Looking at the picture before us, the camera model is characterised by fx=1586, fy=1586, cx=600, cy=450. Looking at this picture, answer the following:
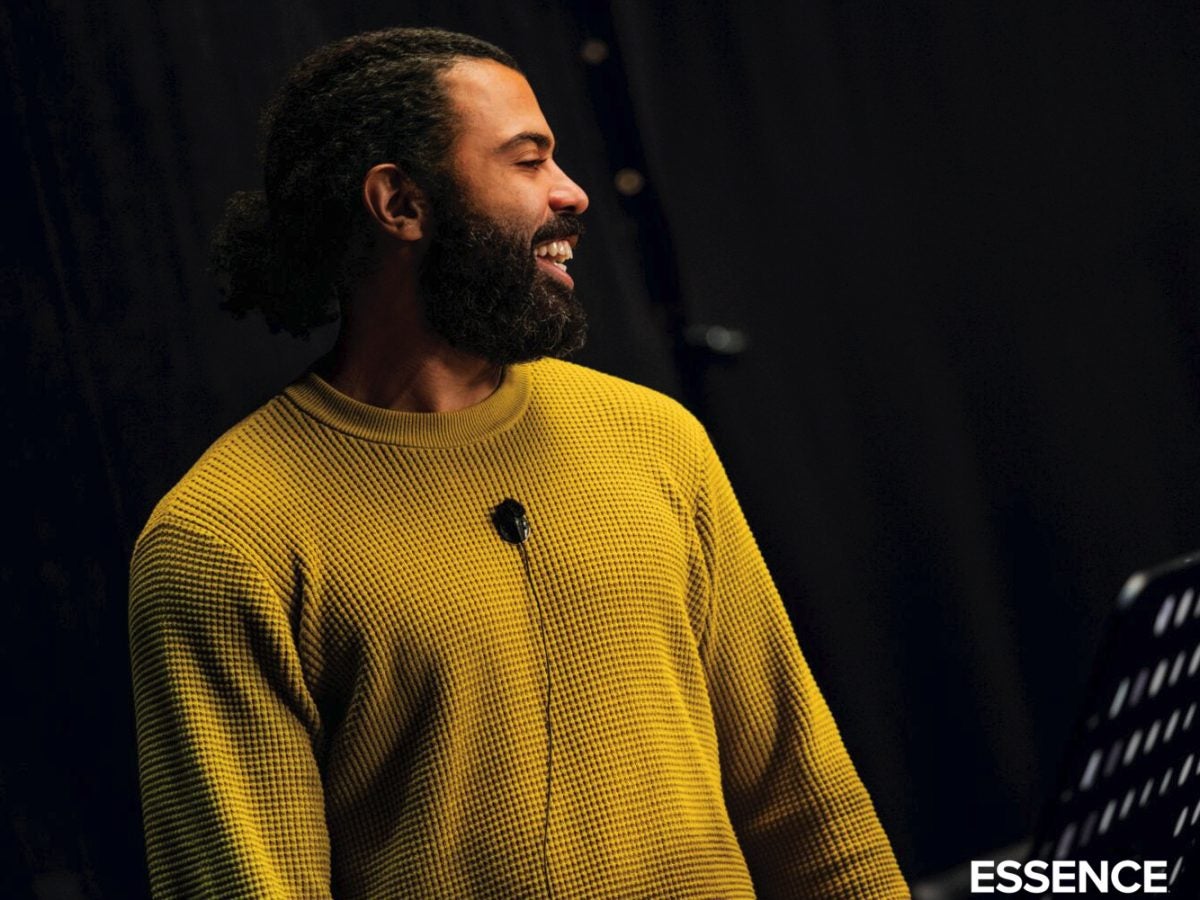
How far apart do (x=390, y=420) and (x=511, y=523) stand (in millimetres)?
181

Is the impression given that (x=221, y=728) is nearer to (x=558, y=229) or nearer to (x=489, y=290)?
A: (x=489, y=290)

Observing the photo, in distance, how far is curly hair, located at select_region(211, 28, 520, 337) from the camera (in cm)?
185

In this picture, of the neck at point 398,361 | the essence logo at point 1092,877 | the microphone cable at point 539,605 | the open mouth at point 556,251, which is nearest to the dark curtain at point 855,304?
the neck at point 398,361

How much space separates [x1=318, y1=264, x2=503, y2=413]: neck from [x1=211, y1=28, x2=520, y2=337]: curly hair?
0.05 m

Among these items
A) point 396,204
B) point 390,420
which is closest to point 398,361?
point 390,420

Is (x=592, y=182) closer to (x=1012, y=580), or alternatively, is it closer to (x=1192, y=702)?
(x=1012, y=580)

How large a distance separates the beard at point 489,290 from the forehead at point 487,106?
8 cm

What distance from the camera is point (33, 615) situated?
6.51 ft

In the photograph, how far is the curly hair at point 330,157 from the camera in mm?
1846

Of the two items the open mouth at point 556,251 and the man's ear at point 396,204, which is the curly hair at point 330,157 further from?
the open mouth at point 556,251

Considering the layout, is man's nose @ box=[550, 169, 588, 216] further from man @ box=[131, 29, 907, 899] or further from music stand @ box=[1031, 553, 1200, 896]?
music stand @ box=[1031, 553, 1200, 896]

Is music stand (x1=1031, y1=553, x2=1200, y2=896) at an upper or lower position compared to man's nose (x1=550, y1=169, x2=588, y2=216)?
lower

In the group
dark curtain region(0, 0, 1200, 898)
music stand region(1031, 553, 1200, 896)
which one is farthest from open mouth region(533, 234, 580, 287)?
music stand region(1031, 553, 1200, 896)

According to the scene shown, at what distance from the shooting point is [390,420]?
1.78m
